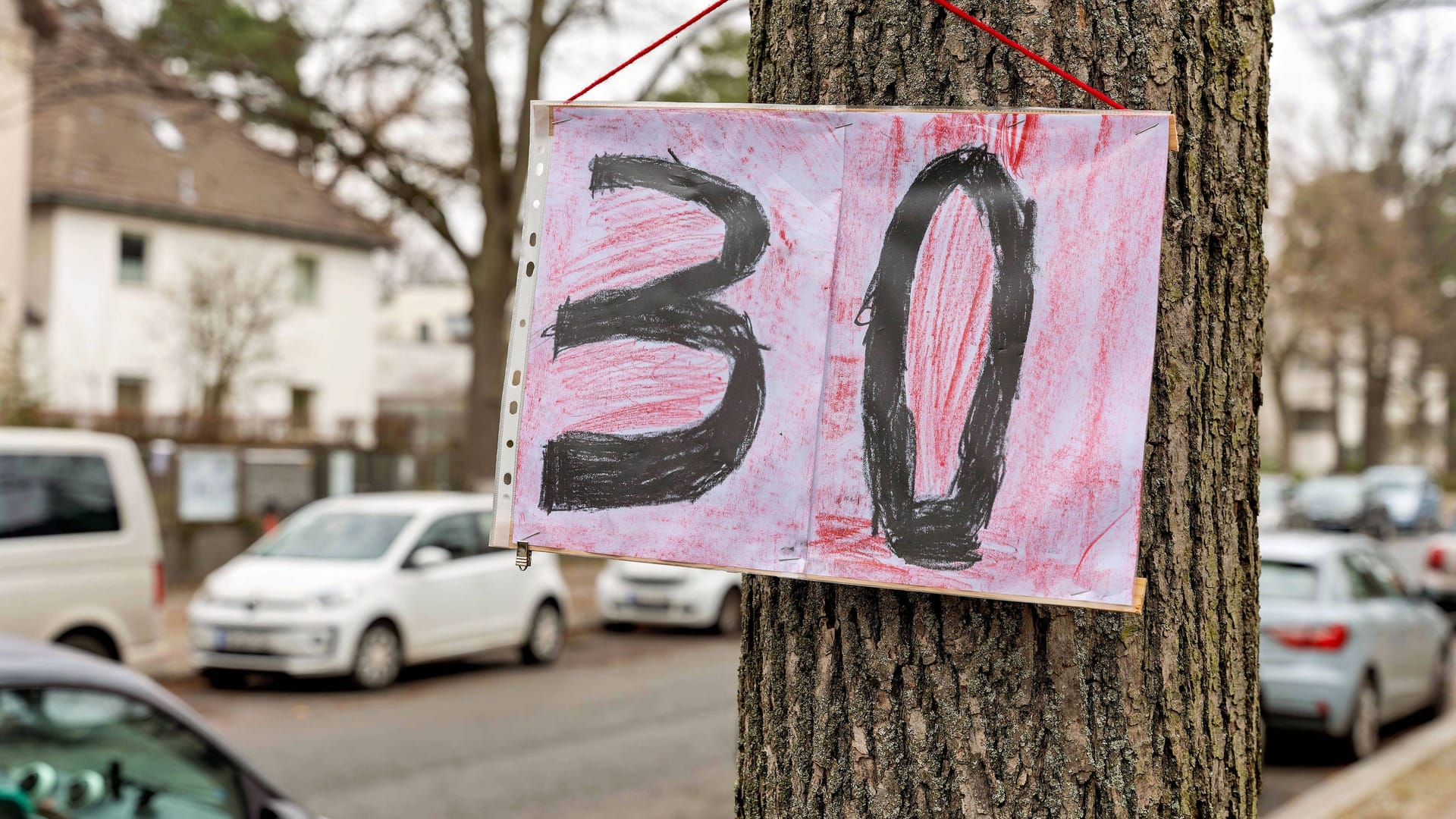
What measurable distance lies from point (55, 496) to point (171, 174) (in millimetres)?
24059

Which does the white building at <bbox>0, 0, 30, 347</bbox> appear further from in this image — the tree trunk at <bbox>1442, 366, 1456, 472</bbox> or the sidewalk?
the tree trunk at <bbox>1442, 366, 1456, 472</bbox>

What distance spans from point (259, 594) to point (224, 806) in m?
8.06

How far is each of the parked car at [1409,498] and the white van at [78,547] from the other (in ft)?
103

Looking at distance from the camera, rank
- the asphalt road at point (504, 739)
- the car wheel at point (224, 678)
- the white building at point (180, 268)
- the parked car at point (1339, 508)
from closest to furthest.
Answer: the asphalt road at point (504, 739), the car wheel at point (224, 678), the white building at point (180, 268), the parked car at point (1339, 508)

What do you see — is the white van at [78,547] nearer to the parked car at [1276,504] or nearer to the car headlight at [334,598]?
the car headlight at [334,598]

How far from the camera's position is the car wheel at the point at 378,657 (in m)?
11.1

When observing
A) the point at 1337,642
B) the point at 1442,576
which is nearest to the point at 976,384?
the point at 1337,642

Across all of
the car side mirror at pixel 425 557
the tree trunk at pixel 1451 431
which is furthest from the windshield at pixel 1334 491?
the car side mirror at pixel 425 557

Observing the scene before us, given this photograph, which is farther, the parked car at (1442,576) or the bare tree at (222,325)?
the bare tree at (222,325)

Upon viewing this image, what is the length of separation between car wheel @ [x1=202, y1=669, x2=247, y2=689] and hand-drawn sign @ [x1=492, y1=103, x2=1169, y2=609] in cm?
1049

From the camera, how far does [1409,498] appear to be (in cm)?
3634

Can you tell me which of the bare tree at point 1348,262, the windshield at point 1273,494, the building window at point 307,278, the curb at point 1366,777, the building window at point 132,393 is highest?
the bare tree at point 1348,262

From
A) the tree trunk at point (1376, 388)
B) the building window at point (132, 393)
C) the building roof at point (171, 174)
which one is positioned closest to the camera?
the building window at point (132, 393)

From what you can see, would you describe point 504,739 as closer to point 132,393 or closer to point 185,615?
point 185,615
